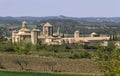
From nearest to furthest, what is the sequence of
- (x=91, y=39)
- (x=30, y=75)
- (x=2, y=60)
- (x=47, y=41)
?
(x=30, y=75)
(x=2, y=60)
(x=47, y=41)
(x=91, y=39)

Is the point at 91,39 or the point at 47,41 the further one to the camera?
the point at 91,39

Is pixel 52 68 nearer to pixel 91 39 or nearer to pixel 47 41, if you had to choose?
pixel 47 41

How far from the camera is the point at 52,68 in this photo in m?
39.8

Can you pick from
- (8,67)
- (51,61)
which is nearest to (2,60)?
(8,67)

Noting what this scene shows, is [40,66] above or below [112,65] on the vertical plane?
below

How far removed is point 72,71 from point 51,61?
3.04 m

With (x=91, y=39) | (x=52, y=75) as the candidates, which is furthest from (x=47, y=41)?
(x=52, y=75)

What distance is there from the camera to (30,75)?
108 ft

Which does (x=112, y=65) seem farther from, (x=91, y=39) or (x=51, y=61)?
(x=91, y=39)

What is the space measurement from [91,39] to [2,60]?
41.8 m

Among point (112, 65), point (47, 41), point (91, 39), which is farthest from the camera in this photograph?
point (91, 39)

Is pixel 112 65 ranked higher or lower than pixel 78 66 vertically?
higher

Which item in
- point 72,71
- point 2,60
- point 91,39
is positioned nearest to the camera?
point 72,71

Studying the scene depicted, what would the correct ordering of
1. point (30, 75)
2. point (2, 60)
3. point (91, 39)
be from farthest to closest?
1. point (91, 39)
2. point (2, 60)
3. point (30, 75)
